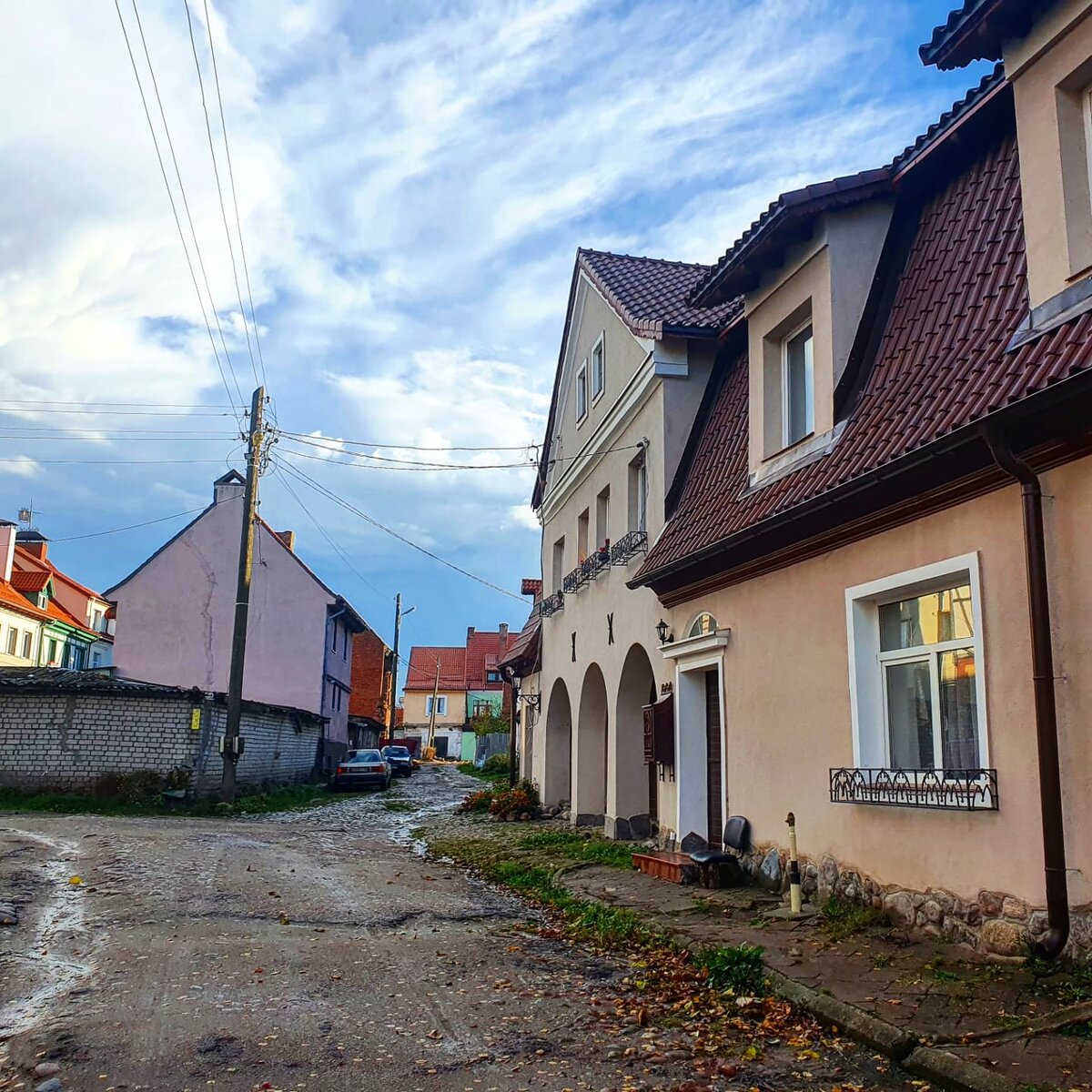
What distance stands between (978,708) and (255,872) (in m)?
8.51

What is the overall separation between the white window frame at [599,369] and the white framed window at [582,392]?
0.56 m

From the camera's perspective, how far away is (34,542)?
4978cm

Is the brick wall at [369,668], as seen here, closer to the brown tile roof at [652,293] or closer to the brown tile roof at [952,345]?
the brown tile roof at [652,293]

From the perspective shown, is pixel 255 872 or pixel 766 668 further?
pixel 255 872

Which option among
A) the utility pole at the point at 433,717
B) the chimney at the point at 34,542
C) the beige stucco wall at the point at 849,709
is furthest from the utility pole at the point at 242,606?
the utility pole at the point at 433,717

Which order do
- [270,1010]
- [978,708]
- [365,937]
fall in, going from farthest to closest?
[365,937] < [978,708] < [270,1010]

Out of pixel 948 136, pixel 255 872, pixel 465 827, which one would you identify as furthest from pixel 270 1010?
pixel 465 827

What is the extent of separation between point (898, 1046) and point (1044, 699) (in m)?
2.23

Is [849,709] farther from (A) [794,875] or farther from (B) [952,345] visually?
(B) [952,345]

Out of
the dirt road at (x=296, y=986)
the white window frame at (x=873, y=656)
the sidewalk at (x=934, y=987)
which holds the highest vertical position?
the white window frame at (x=873, y=656)

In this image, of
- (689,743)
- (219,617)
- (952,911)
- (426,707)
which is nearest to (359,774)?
(219,617)

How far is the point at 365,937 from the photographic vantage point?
27.3 feet

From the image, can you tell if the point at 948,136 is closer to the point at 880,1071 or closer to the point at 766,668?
the point at 766,668

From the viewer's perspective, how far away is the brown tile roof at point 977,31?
276 inches
